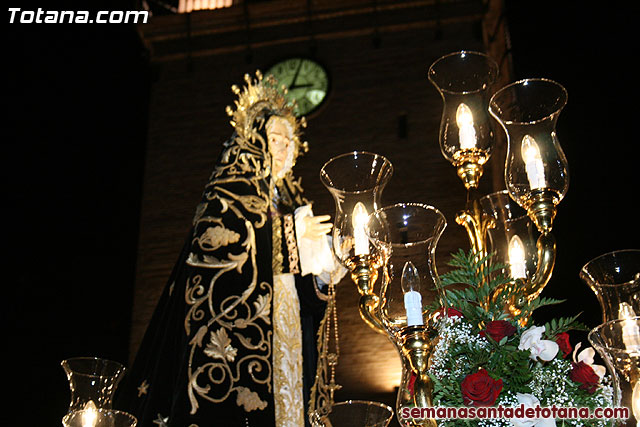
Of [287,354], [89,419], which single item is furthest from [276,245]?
[89,419]

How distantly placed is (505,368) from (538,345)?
8cm

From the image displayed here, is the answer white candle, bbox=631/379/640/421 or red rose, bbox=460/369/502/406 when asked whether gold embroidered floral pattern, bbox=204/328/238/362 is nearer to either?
red rose, bbox=460/369/502/406

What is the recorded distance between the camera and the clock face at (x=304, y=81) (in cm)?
769

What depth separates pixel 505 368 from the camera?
1.52 metres

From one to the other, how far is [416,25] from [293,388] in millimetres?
5675

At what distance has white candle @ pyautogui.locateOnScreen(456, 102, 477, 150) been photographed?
6.86 feet

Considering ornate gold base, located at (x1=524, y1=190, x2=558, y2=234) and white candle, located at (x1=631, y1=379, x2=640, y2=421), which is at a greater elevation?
ornate gold base, located at (x1=524, y1=190, x2=558, y2=234)

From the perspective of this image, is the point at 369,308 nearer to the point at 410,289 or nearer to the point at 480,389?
the point at 410,289

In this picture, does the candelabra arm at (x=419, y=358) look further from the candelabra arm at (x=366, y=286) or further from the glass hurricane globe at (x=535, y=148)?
the glass hurricane globe at (x=535, y=148)

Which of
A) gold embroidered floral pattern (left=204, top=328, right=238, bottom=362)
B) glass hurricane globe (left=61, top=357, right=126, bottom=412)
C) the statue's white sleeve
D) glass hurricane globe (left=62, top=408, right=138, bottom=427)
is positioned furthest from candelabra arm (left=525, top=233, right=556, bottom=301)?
the statue's white sleeve

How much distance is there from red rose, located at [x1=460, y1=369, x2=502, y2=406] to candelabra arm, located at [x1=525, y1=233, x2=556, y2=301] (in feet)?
1.33

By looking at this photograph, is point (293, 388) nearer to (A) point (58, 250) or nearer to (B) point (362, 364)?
(B) point (362, 364)

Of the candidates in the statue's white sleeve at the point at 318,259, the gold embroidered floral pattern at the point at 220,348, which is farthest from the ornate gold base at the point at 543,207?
the statue's white sleeve at the point at 318,259

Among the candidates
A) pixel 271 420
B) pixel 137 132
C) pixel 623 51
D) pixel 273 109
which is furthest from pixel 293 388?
pixel 137 132
